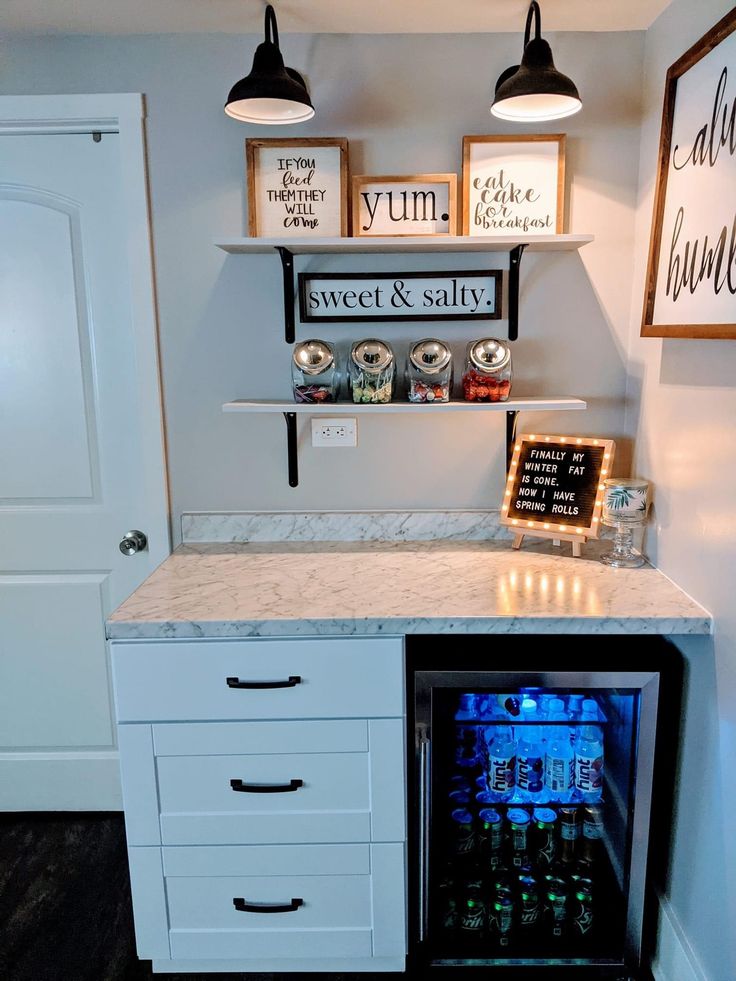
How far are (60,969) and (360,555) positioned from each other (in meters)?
1.23

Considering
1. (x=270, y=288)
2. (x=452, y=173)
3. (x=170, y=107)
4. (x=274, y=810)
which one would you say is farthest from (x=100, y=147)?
(x=274, y=810)

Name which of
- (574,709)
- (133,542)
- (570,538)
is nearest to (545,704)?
(574,709)

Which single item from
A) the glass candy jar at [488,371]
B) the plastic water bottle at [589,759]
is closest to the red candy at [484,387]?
the glass candy jar at [488,371]

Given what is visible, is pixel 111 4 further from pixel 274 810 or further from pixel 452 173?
pixel 274 810

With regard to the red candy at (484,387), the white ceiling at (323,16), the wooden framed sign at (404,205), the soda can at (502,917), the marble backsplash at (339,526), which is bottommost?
the soda can at (502,917)

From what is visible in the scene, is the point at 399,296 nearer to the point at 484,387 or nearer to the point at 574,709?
the point at 484,387

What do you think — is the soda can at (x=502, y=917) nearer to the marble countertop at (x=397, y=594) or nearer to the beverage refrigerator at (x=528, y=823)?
the beverage refrigerator at (x=528, y=823)

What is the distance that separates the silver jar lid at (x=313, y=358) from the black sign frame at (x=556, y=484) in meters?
0.58

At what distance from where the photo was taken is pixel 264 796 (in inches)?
60.3

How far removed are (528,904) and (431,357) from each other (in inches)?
52.8

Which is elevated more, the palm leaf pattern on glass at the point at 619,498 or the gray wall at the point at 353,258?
the gray wall at the point at 353,258

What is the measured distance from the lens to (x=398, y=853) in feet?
5.09

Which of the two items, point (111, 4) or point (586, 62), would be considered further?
point (586, 62)

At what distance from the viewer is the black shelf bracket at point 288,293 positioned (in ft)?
5.91
